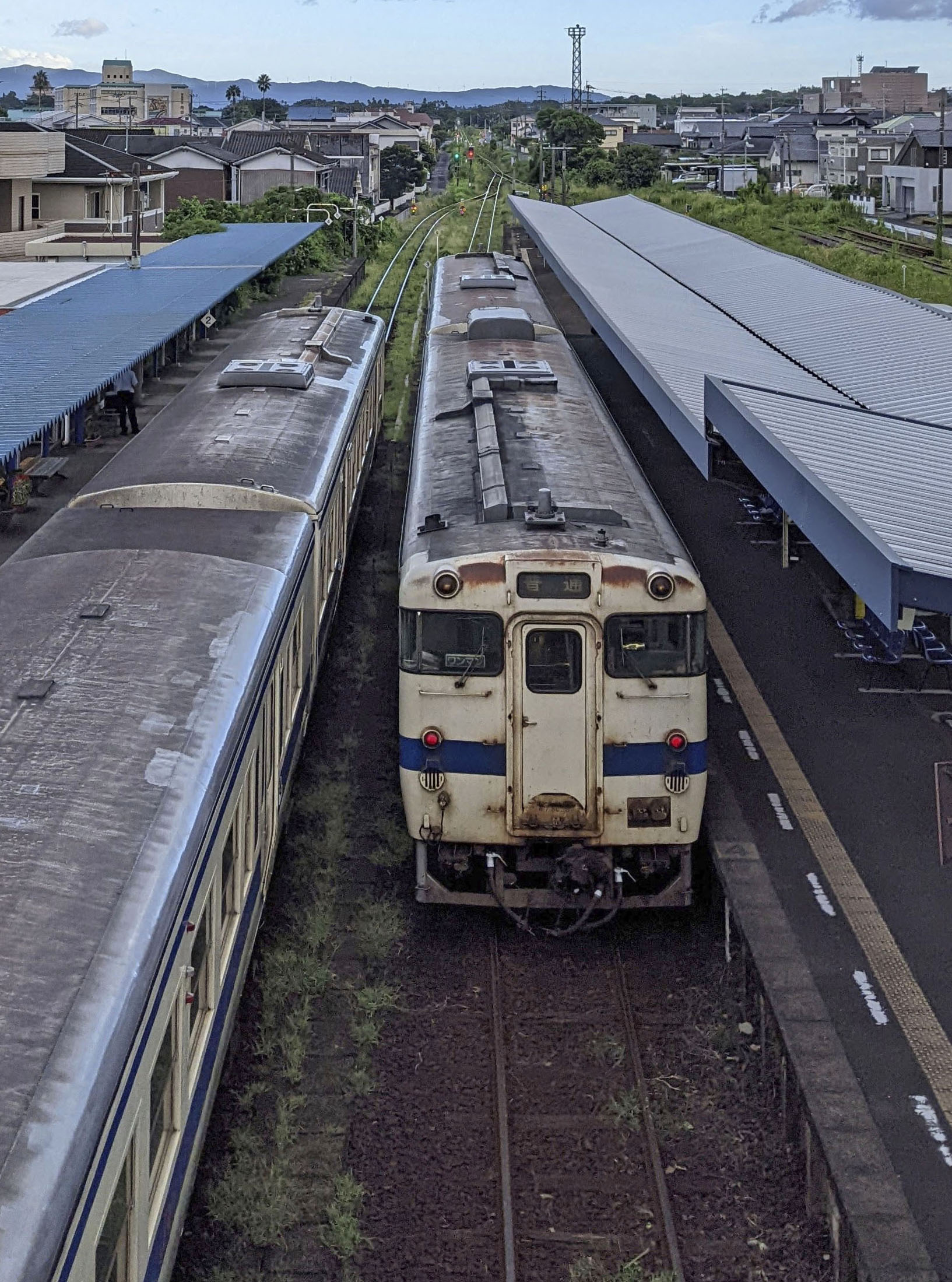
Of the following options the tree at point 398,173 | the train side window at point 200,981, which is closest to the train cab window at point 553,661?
the train side window at point 200,981

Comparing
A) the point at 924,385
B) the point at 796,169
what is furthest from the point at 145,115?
the point at 924,385

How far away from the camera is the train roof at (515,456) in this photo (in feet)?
28.1

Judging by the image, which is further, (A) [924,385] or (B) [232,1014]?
(A) [924,385]

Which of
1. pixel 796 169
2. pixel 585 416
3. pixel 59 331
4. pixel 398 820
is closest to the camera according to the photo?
pixel 398 820

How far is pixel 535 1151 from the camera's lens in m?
7.07

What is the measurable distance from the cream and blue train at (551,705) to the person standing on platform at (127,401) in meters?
13.7

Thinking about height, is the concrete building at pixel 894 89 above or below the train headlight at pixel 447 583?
above

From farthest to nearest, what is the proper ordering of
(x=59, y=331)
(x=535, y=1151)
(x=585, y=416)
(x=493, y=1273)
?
1. (x=59, y=331)
2. (x=585, y=416)
3. (x=535, y=1151)
4. (x=493, y=1273)

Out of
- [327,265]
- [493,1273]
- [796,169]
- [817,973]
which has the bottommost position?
[493,1273]

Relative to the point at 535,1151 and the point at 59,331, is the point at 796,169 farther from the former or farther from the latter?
the point at 535,1151

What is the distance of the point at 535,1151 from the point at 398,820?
3760 mm

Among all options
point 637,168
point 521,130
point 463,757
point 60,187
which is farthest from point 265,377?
point 521,130

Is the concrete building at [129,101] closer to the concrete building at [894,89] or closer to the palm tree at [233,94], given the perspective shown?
the palm tree at [233,94]

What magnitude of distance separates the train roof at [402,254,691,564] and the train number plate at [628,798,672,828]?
1454mm
